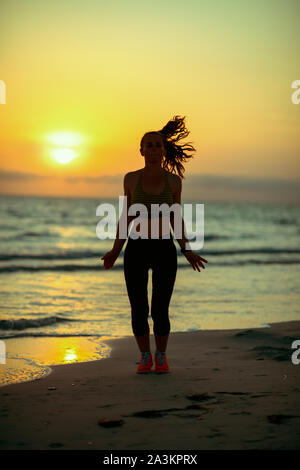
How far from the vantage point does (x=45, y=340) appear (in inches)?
275

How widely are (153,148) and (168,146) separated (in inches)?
11.3

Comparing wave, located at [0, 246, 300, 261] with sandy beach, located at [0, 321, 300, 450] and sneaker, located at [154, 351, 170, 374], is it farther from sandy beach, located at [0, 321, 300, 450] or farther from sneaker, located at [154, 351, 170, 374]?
sneaker, located at [154, 351, 170, 374]

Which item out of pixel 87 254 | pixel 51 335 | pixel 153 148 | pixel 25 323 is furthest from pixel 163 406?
pixel 87 254

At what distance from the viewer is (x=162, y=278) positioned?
15.3ft

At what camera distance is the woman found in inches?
183

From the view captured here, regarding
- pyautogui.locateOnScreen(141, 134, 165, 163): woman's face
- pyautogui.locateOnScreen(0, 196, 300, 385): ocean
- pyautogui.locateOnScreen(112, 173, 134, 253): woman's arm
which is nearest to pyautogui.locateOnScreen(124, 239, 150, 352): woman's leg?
pyautogui.locateOnScreen(112, 173, 134, 253): woman's arm

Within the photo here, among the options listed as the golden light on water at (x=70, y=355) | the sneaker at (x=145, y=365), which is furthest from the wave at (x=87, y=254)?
the sneaker at (x=145, y=365)

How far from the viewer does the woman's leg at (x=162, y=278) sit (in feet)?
15.2

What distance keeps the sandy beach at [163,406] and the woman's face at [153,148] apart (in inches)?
72.2

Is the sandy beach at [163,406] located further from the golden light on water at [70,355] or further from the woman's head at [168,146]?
the woman's head at [168,146]

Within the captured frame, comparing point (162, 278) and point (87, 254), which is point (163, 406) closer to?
point (162, 278)

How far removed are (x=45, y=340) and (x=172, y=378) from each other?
2806 millimetres
